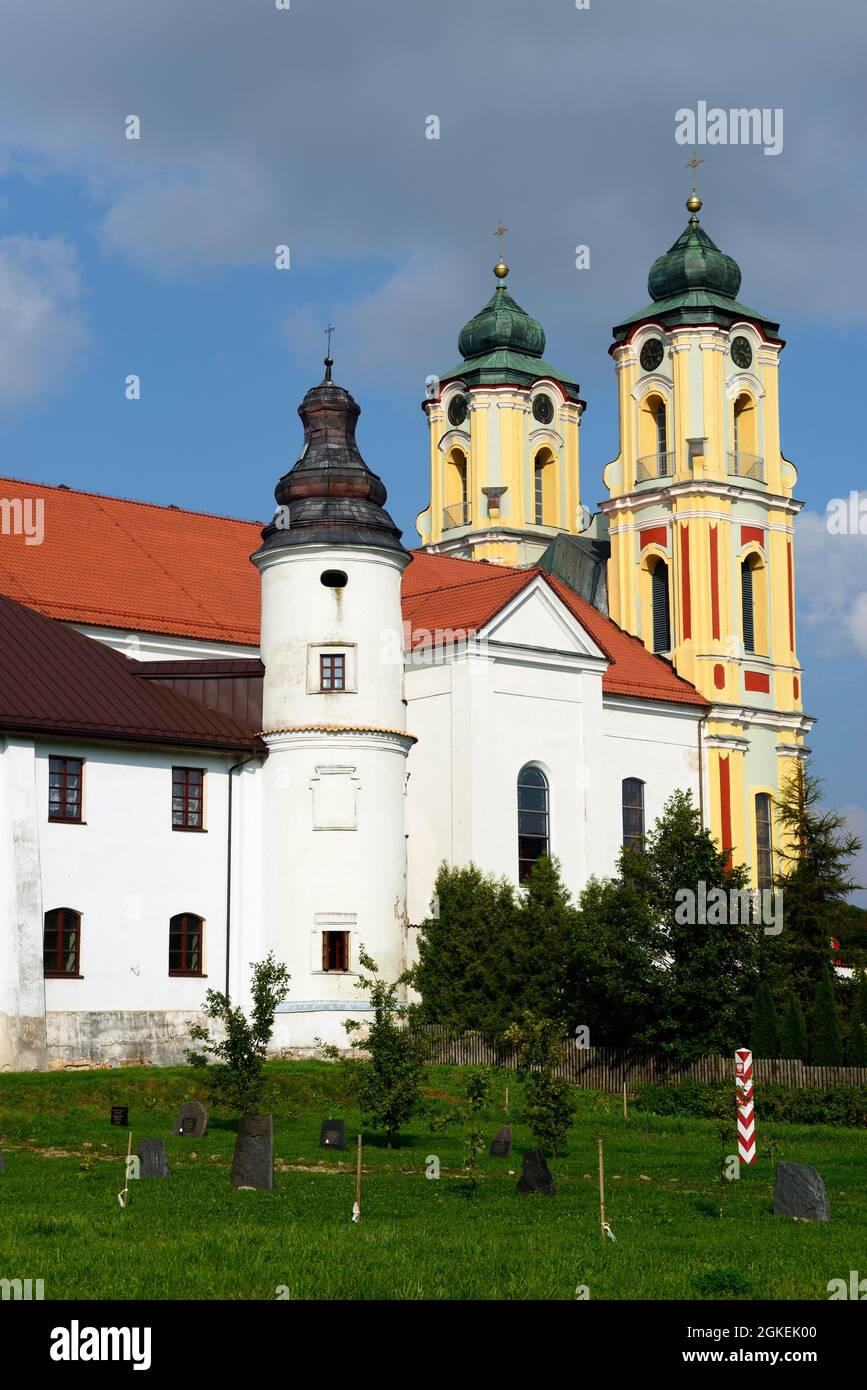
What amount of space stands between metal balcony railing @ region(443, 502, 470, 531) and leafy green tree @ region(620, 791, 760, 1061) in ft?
113

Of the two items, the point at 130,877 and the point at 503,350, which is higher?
the point at 503,350

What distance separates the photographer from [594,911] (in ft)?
135

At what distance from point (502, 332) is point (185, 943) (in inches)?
1558

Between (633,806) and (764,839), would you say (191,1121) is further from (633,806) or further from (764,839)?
(764,839)

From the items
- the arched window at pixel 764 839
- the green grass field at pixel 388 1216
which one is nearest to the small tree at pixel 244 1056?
the green grass field at pixel 388 1216

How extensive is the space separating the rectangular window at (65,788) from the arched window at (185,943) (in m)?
3.54

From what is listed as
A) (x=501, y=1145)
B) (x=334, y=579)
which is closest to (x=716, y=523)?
(x=334, y=579)

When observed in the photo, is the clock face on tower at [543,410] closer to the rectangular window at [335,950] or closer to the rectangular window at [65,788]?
the rectangular window at [335,950]

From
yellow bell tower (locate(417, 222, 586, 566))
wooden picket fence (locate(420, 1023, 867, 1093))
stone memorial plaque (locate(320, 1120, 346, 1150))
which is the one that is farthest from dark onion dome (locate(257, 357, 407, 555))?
yellow bell tower (locate(417, 222, 586, 566))

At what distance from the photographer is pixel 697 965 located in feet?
126

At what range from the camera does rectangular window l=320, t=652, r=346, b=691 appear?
1702 inches

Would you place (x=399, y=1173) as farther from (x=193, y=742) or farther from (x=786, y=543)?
(x=786, y=543)
